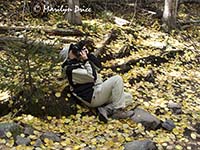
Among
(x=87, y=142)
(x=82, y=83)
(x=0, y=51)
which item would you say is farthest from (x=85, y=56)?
(x=0, y=51)

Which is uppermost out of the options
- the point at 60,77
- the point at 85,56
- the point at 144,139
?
the point at 85,56

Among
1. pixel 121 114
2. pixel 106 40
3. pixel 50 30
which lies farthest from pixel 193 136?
pixel 50 30

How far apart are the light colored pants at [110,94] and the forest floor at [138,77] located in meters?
0.28

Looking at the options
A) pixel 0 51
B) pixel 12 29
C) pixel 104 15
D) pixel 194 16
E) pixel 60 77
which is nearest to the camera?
pixel 60 77

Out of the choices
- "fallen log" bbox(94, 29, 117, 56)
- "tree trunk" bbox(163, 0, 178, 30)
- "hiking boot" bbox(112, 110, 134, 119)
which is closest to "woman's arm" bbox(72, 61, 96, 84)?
"hiking boot" bbox(112, 110, 134, 119)

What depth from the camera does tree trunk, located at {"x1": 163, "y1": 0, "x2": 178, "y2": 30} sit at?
37.7 feet

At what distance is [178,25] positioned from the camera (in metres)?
12.1

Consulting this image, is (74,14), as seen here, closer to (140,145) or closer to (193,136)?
Answer: (193,136)

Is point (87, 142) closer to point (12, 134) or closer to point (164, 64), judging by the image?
point (12, 134)

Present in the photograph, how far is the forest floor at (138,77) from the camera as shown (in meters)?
5.39

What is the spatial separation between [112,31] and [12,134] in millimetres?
5628

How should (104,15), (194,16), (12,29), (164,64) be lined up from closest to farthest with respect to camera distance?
(12,29), (164,64), (104,15), (194,16)

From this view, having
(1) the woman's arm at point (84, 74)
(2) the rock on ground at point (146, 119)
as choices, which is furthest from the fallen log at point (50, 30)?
(2) the rock on ground at point (146, 119)

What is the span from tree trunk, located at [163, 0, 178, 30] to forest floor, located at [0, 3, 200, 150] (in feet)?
0.93
